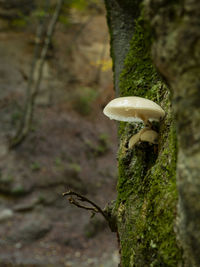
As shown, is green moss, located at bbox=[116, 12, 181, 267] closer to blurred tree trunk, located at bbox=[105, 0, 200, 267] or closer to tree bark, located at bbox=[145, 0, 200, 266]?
blurred tree trunk, located at bbox=[105, 0, 200, 267]

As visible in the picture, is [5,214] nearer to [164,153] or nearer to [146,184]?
[146,184]

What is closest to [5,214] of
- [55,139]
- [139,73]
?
[55,139]

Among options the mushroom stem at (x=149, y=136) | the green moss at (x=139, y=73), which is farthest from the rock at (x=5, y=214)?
the mushroom stem at (x=149, y=136)

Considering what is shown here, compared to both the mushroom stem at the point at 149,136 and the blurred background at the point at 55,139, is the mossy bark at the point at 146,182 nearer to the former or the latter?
the mushroom stem at the point at 149,136

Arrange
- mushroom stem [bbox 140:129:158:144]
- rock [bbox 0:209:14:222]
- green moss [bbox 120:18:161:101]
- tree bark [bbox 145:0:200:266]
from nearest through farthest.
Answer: tree bark [bbox 145:0:200:266], mushroom stem [bbox 140:129:158:144], green moss [bbox 120:18:161:101], rock [bbox 0:209:14:222]

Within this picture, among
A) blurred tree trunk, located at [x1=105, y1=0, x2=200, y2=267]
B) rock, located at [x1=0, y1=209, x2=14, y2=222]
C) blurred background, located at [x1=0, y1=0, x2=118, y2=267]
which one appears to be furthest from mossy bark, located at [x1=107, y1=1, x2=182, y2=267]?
rock, located at [x1=0, y1=209, x2=14, y2=222]
